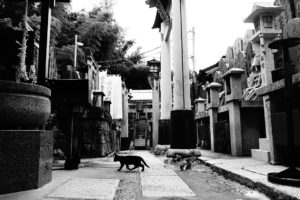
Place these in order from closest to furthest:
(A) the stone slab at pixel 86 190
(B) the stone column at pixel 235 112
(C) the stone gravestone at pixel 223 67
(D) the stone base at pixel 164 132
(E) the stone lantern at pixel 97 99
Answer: (A) the stone slab at pixel 86 190 → (B) the stone column at pixel 235 112 → (E) the stone lantern at pixel 97 99 → (D) the stone base at pixel 164 132 → (C) the stone gravestone at pixel 223 67

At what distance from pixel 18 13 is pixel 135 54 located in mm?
18106

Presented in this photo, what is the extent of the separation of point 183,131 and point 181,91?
146 cm

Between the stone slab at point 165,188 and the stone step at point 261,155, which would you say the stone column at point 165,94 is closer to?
the stone step at point 261,155

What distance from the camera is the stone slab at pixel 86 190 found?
2.96 metres

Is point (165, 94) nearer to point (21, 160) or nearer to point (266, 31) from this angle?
point (266, 31)

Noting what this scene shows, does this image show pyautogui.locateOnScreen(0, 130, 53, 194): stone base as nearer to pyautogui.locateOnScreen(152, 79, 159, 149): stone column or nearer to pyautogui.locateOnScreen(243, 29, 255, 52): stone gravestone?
pyautogui.locateOnScreen(243, 29, 255, 52): stone gravestone

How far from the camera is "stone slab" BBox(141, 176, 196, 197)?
10.8ft

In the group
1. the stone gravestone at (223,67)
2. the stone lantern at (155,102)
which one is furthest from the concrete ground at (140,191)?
the stone lantern at (155,102)

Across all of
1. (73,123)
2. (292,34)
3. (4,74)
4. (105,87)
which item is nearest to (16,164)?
(4,74)

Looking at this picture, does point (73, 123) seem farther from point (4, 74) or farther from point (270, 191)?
point (270, 191)

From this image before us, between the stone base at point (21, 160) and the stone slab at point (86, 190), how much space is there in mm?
377

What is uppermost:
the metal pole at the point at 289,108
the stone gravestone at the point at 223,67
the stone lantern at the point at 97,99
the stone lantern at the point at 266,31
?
the stone gravestone at the point at 223,67

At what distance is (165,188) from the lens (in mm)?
3682

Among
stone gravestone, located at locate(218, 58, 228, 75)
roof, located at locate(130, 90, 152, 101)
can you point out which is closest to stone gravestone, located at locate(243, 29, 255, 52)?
stone gravestone, located at locate(218, 58, 228, 75)
